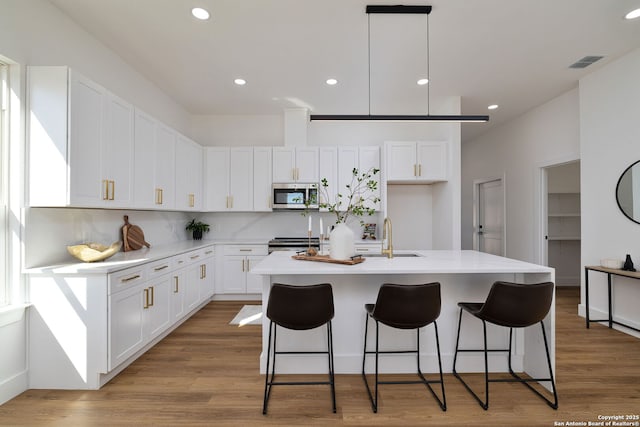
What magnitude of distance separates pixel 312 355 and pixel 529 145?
192 inches

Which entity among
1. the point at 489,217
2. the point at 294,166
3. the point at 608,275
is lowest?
the point at 608,275

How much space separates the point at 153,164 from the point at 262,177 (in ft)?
5.60

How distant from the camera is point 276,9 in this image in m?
2.57

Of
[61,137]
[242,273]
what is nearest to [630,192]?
[242,273]

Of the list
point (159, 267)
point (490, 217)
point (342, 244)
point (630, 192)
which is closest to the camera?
point (342, 244)

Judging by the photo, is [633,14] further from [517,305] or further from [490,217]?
[490,217]

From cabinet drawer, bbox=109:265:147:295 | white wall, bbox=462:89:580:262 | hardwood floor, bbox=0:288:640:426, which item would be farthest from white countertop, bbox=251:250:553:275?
white wall, bbox=462:89:580:262

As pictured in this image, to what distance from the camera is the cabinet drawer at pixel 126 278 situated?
2.34m

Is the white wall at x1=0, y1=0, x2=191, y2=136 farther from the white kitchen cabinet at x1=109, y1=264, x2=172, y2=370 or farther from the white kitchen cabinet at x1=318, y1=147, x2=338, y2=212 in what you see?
the white kitchen cabinet at x1=318, y1=147, x2=338, y2=212

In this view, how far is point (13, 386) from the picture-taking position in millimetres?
2170

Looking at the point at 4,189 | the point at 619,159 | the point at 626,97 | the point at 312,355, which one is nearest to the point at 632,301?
the point at 619,159

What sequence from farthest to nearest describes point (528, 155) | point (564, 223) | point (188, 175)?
point (564, 223) → point (528, 155) → point (188, 175)

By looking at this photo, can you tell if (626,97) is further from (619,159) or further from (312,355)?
(312,355)

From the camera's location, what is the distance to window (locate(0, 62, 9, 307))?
7.14 feet
